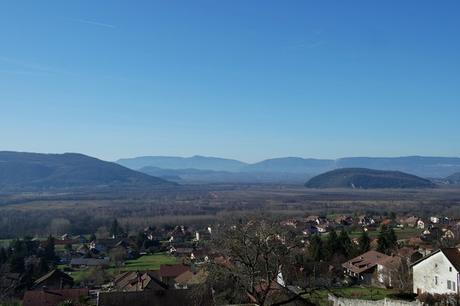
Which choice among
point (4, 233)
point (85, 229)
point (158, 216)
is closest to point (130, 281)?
point (4, 233)

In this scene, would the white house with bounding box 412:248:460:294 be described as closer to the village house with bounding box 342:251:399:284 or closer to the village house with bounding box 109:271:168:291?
the village house with bounding box 342:251:399:284

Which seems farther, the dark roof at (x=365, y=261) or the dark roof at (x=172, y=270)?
the dark roof at (x=172, y=270)

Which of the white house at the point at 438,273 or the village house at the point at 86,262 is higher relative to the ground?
the white house at the point at 438,273

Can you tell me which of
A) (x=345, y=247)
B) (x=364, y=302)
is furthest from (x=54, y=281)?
(x=364, y=302)

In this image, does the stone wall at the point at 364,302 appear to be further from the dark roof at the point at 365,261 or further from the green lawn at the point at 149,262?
the green lawn at the point at 149,262

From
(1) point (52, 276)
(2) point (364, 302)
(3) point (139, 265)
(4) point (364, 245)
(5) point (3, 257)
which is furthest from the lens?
(3) point (139, 265)

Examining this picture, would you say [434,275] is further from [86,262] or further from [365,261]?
[86,262]

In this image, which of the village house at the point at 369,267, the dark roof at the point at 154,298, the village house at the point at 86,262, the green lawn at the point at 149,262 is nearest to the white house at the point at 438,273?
the village house at the point at 369,267
